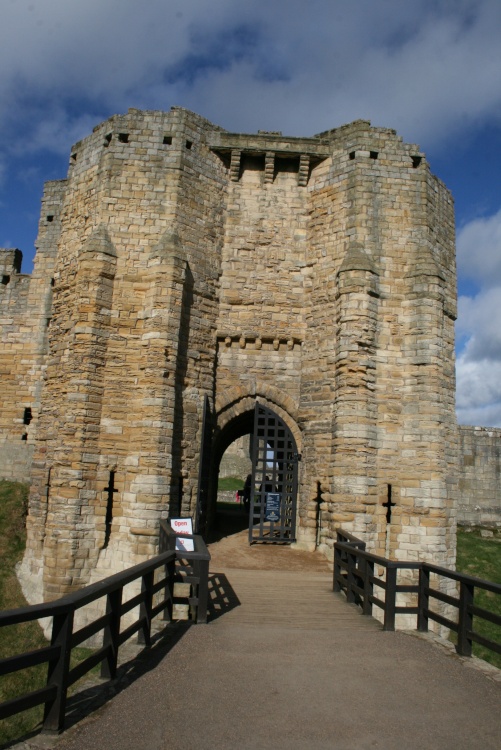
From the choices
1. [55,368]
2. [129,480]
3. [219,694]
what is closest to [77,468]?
[129,480]

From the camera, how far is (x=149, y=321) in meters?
11.1

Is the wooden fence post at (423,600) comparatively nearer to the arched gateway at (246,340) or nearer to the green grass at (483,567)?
the arched gateway at (246,340)

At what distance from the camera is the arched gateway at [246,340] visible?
10.5 meters

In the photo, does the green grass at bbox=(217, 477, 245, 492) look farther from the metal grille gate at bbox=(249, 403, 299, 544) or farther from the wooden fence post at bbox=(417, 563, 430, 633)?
the wooden fence post at bbox=(417, 563, 430, 633)

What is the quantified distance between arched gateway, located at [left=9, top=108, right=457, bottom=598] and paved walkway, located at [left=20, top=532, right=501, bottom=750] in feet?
13.9

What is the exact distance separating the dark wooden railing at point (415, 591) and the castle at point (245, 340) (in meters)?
2.26

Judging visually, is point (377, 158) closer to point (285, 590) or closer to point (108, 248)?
point (108, 248)

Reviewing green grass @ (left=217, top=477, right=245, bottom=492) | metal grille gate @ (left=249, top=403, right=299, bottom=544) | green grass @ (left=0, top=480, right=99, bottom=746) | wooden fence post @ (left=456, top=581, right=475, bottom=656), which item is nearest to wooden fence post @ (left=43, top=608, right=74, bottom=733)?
green grass @ (left=0, top=480, right=99, bottom=746)

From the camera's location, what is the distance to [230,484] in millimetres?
29844

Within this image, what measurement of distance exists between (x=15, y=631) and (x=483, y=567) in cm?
1082

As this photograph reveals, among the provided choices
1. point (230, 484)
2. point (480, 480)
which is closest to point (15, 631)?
point (480, 480)

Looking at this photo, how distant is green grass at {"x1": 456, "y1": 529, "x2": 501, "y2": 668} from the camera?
1178 cm

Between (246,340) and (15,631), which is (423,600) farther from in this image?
(15,631)

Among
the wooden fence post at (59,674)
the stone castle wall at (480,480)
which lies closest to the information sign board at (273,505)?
the wooden fence post at (59,674)
